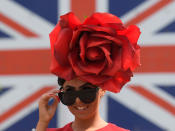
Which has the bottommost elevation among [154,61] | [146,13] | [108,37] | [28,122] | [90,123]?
[28,122]

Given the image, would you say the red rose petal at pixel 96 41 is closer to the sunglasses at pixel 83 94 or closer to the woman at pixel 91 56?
the woman at pixel 91 56

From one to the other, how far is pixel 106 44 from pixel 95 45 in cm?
5

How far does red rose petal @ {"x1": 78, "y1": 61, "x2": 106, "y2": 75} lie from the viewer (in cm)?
105

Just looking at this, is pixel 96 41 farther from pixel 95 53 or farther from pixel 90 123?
pixel 90 123

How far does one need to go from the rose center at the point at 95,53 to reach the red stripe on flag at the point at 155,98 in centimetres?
61

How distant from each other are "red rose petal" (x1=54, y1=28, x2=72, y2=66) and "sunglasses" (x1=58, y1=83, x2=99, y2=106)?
0.10 m

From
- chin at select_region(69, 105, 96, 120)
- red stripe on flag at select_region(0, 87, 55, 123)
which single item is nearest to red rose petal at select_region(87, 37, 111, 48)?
chin at select_region(69, 105, 96, 120)

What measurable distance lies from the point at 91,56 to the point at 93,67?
0.04 m

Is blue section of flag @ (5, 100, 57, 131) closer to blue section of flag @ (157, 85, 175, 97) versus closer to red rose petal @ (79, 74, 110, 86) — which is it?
blue section of flag @ (157, 85, 175, 97)

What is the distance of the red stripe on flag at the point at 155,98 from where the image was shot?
161 cm

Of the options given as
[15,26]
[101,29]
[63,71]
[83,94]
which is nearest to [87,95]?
[83,94]

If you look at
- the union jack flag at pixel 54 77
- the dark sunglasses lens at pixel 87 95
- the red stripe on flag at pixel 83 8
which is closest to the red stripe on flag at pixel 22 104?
the union jack flag at pixel 54 77

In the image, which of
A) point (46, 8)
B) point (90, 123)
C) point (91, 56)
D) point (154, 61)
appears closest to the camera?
point (91, 56)

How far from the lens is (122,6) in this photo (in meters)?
1.64
